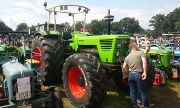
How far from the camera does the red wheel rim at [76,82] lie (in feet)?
15.2

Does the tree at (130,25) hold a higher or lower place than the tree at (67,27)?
higher

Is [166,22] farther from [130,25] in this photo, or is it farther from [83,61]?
[83,61]

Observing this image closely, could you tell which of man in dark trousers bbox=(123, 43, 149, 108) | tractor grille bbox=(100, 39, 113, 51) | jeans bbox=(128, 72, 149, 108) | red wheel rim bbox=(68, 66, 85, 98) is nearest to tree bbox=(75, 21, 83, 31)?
tractor grille bbox=(100, 39, 113, 51)

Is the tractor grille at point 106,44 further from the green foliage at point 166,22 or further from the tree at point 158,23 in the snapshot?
the tree at point 158,23

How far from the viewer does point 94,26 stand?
68750 millimetres

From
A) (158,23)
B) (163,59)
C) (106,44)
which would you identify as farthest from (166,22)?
(106,44)

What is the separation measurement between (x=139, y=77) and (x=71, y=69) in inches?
64.8

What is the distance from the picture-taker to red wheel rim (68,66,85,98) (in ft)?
15.2

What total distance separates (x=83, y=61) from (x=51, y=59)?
5.02 ft

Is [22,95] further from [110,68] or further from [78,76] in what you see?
[110,68]

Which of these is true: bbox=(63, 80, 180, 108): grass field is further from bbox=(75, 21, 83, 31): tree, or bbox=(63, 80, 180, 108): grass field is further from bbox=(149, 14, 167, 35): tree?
bbox=(149, 14, 167, 35): tree

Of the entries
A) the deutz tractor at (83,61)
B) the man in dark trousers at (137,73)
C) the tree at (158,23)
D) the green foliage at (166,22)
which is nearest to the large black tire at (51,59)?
the deutz tractor at (83,61)

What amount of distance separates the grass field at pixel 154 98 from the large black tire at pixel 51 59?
859 mm

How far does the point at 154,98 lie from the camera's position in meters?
5.50
